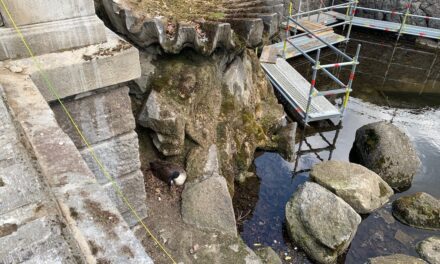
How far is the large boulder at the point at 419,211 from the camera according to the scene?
20.0 ft

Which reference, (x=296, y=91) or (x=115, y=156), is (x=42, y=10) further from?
(x=296, y=91)

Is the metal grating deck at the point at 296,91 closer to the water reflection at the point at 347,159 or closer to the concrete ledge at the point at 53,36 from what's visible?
the water reflection at the point at 347,159

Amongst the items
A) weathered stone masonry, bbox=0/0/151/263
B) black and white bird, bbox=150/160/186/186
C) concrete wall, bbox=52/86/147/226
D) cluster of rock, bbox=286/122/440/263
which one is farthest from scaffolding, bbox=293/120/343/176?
concrete wall, bbox=52/86/147/226

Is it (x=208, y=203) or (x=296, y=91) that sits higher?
(x=208, y=203)

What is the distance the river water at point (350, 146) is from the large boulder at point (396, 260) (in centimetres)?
30

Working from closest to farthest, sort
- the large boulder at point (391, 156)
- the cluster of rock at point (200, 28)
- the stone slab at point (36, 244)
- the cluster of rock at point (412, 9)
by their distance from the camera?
the stone slab at point (36, 244), the cluster of rock at point (200, 28), the large boulder at point (391, 156), the cluster of rock at point (412, 9)

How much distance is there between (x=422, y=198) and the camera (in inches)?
248

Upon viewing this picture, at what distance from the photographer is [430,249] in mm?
5637

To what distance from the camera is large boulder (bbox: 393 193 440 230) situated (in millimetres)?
6098

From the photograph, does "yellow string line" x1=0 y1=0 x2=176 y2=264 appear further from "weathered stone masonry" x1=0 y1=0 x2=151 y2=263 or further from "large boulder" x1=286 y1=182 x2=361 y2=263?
"large boulder" x1=286 y1=182 x2=361 y2=263

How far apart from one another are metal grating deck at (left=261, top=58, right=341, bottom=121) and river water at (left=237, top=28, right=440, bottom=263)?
1.44 ft

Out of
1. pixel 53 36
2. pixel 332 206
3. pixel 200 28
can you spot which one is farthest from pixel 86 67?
pixel 332 206

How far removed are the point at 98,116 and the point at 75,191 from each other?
150cm

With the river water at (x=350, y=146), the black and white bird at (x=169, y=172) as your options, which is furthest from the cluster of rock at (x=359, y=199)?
the black and white bird at (x=169, y=172)
